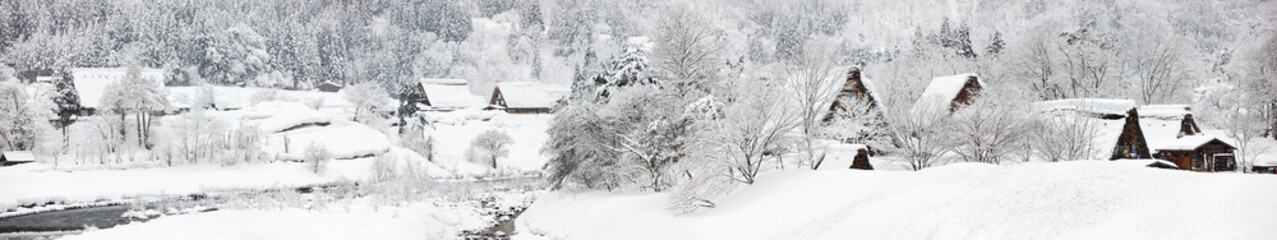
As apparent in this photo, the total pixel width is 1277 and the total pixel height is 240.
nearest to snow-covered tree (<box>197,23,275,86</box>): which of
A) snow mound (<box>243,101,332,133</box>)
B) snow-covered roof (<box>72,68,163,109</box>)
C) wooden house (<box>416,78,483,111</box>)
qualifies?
wooden house (<box>416,78,483,111</box>)

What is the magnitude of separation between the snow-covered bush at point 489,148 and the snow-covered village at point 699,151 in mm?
200

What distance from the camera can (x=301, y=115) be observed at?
64.1m

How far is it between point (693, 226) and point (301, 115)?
178ft

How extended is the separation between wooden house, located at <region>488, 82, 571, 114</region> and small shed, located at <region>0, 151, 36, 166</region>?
48472 mm

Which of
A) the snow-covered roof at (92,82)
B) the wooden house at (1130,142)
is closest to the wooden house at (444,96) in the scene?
the snow-covered roof at (92,82)

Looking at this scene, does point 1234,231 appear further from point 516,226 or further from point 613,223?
point 516,226

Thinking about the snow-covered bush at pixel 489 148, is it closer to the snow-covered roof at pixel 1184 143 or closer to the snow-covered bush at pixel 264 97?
the snow-covered bush at pixel 264 97

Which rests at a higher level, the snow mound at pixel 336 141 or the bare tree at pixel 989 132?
the bare tree at pixel 989 132

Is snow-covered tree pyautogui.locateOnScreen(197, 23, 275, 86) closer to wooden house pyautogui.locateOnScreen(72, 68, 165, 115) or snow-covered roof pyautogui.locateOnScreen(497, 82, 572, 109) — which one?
wooden house pyautogui.locateOnScreen(72, 68, 165, 115)

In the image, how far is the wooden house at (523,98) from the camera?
8950 cm

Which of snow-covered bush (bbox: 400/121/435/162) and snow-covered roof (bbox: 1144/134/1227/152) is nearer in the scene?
snow-covered roof (bbox: 1144/134/1227/152)

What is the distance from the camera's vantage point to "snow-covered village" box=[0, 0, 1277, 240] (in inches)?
600

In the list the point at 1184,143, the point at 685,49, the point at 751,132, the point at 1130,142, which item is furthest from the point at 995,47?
the point at 751,132

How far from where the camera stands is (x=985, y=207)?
1443 cm
